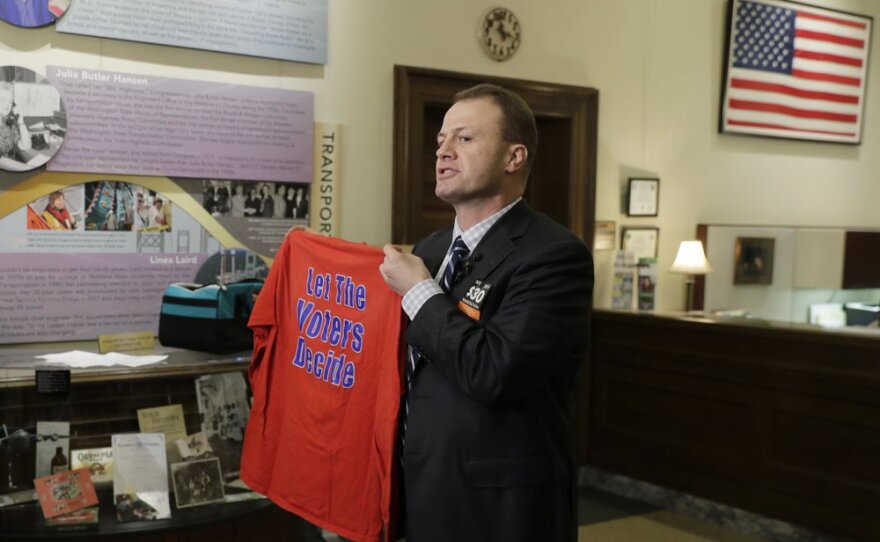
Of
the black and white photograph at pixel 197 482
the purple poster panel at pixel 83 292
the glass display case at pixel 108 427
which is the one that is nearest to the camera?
the glass display case at pixel 108 427

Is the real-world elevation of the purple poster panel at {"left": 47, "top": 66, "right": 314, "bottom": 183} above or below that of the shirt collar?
above

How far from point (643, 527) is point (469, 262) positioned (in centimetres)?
303

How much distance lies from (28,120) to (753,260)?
4.59 metres

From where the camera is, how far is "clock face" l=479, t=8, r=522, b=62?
15.0 ft

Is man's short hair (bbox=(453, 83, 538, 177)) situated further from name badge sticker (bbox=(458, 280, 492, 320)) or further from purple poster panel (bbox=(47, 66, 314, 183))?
purple poster panel (bbox=(47, 66, 314, 183))

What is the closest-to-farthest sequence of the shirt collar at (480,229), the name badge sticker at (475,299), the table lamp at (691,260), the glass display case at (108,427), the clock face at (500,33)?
the name badge sticker at (475,299) → the shirt collar at (480,229) → the glass display case at (108,427) → the clock face at (500,33) → the table lamp at (691,260)

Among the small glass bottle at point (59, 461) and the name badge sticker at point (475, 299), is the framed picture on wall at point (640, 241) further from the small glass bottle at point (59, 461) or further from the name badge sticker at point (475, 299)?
the name badge sticker at point (475, 299)

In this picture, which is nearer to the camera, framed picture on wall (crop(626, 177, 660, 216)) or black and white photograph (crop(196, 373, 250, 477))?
black and white photograph (crop(196, 373, 250, 477))

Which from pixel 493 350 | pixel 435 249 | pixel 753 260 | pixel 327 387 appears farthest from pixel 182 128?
pixel 753 260

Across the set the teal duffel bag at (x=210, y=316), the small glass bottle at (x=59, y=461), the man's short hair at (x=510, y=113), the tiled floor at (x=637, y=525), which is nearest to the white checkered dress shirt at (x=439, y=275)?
the man's short hair at (x=510, y=113)

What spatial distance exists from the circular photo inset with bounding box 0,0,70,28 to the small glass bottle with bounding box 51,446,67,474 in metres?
1.66

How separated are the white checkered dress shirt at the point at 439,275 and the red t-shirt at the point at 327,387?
24 cm

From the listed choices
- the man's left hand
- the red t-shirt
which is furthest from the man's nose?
the red t-shirt

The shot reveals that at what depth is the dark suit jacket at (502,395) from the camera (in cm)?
167
